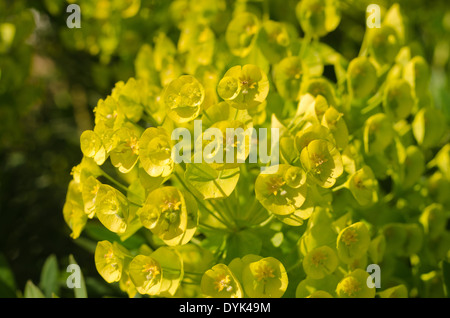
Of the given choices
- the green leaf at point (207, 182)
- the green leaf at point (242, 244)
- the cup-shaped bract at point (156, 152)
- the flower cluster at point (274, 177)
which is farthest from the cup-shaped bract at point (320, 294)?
the cup-shaped bract at point (156, 152)

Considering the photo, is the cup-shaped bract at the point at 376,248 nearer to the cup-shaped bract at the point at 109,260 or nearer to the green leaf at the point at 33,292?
the cup-shaped bract at the point at 109,260

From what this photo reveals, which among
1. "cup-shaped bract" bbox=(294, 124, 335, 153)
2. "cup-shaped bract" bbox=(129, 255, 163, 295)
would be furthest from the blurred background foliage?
"cup-shaped bract" bbox=(294, 124, 335, 153)

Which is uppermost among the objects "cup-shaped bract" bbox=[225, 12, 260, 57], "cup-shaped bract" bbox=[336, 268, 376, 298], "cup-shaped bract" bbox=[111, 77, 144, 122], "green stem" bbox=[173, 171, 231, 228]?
"cup-shaped bract" bbox=[225, 12, 260, 57]

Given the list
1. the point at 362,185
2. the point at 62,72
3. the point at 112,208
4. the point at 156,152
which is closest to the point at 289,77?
the point at 362,185

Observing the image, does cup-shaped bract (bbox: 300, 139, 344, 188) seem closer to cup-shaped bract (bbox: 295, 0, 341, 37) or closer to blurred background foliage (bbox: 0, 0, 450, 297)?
cup-shaped bract (bbox: 295, 0, 341, 37)

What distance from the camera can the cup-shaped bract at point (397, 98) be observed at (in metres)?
1.15

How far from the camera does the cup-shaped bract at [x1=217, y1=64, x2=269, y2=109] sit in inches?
34.9

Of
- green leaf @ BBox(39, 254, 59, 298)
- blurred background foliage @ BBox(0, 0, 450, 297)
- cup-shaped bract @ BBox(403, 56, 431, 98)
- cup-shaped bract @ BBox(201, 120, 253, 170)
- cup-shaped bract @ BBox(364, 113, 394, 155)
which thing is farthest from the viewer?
blurred background foliage @ BBox(0, 0, 450, 297)

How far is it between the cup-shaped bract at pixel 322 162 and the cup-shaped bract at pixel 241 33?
18.0 inches

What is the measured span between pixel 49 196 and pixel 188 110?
4.39 ft

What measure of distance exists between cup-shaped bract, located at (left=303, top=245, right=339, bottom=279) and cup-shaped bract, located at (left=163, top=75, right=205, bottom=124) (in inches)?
13.5

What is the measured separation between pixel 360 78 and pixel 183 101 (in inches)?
18.6

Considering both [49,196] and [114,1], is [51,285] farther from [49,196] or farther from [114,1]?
[114,1]

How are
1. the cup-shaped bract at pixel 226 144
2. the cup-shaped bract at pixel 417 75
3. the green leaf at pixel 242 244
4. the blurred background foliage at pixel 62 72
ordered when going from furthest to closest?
the blurred background foliage at pixel 62 72 < the cup-shaped bract at pixel 417 75 < the green leaf at pixel 242 244 < the cup-shaped bract at pixel 226 144
